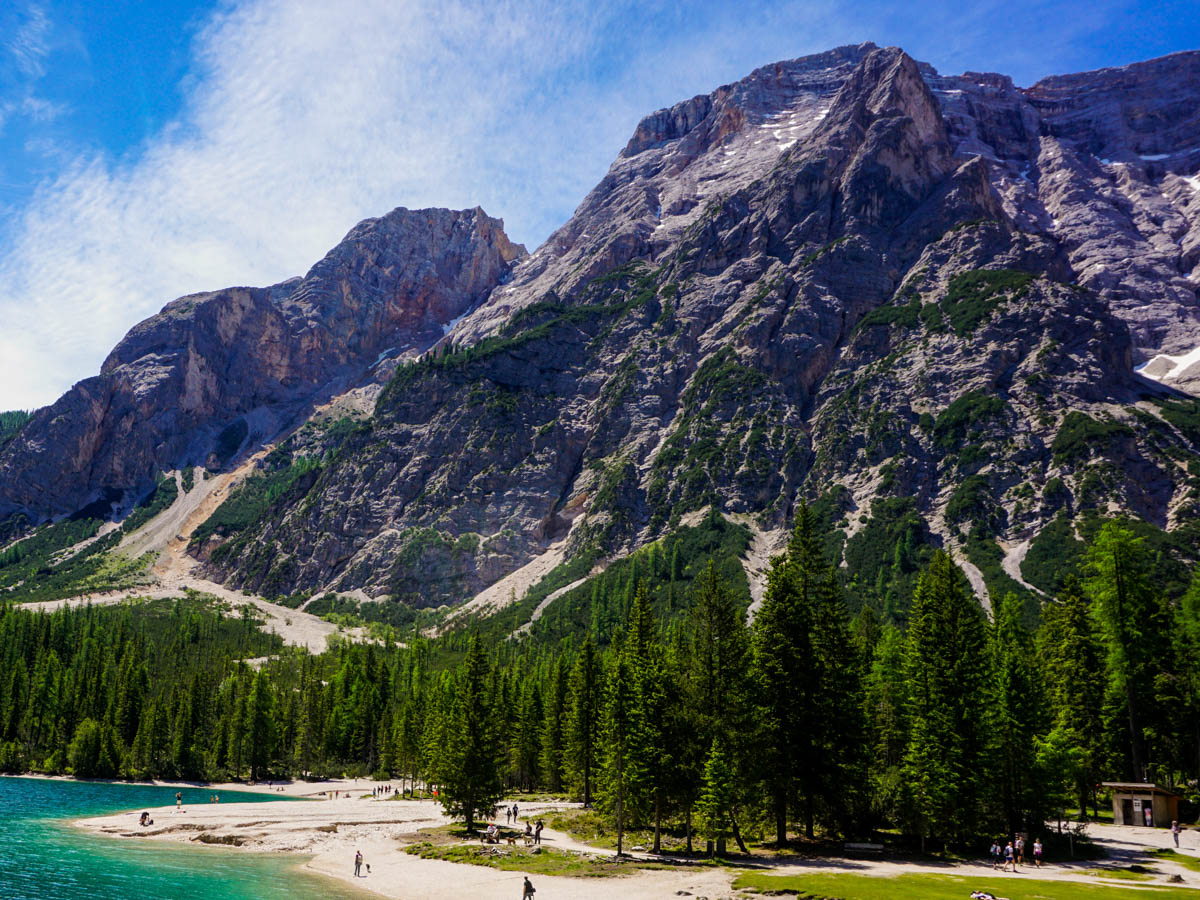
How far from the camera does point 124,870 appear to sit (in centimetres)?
5256

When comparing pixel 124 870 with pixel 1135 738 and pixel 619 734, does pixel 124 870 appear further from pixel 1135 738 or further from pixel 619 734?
pixel 1135 738

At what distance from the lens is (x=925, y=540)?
643ft

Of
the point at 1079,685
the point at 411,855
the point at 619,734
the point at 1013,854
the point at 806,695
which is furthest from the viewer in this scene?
the point at 1079,685

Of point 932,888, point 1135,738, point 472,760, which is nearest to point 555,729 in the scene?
point 472,760

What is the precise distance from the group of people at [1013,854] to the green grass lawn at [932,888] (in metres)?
3.95

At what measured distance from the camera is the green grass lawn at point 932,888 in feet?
109

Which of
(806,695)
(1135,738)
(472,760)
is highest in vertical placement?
(806,695)

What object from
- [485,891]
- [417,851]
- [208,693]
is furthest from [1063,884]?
[208,693]

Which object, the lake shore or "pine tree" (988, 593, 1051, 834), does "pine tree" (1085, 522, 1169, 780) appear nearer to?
"pine tree" (988, 593, 1051, 834)

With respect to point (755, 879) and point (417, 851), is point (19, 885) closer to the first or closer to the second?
point (417, 851)

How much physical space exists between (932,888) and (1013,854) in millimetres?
11866

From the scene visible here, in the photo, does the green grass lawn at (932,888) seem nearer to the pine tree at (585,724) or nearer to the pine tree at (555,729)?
the pine tree at (585,724)

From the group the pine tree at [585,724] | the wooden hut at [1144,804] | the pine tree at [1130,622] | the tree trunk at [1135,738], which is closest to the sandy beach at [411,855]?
the wooden hut at [1144,804]

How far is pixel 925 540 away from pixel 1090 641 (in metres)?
138
